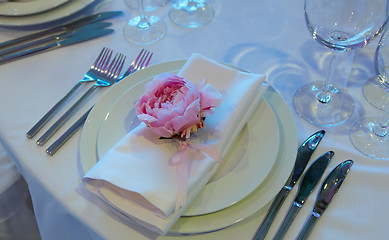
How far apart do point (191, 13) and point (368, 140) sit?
54 cm

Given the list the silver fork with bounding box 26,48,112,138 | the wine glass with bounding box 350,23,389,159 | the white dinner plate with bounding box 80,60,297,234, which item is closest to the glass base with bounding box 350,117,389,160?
the wine glass with bounding box 350,23,389,159

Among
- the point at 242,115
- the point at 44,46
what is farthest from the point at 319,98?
the point at 44,46

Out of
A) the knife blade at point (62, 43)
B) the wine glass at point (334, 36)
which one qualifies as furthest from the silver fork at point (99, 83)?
the wine glass at point (334, 36)

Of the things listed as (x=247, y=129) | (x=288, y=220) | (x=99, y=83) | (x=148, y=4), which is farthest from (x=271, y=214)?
(x=148, y=4)

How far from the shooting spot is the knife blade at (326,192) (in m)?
0.60

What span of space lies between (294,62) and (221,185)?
40cm

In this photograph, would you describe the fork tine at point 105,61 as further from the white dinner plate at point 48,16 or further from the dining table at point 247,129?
the white dinner plate at point 48,16

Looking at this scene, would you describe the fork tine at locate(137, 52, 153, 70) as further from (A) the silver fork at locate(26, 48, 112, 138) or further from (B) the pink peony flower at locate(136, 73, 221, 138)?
(B) the pink peony flower at locate(136, 73, 221, 138)

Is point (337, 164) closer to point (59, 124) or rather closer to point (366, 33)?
point (366, 33)

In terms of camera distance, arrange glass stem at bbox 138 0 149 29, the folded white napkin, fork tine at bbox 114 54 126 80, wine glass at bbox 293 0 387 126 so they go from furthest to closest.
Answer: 1. glass stem at bbox 138 0 149 29
2. fork tine at bbox 114 54 126 80
3. wine glass at bbox 293 0 387 126
4. the folded white napkin

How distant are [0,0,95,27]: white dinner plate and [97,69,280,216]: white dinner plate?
368mm

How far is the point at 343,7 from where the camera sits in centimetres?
75

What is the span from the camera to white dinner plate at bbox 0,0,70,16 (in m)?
0.95

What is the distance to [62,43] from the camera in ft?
3.07
